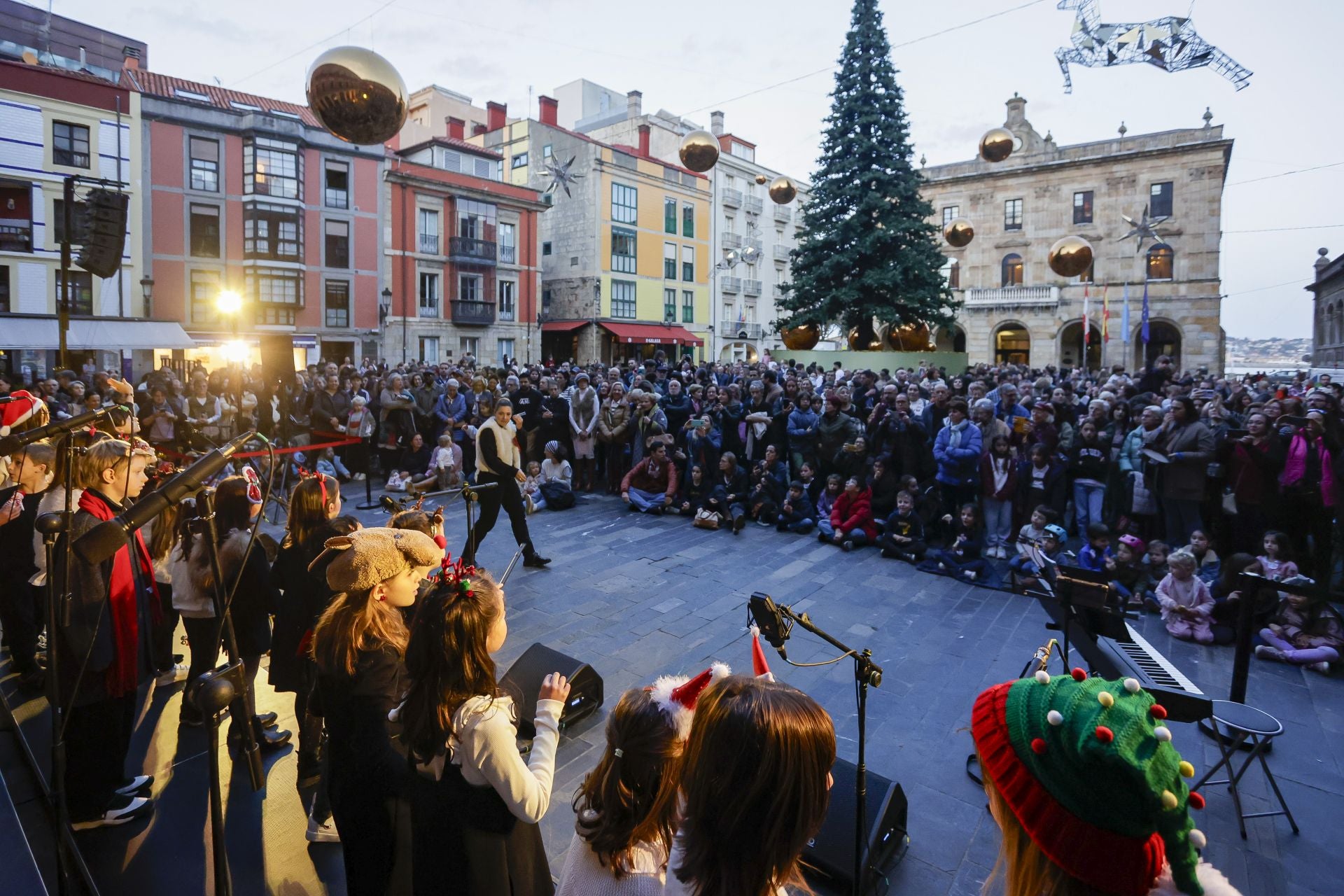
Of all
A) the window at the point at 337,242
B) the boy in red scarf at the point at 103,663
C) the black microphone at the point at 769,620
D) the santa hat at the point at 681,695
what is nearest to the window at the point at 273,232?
the window at the point at 337,242

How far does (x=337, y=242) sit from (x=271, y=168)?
11.1 ft

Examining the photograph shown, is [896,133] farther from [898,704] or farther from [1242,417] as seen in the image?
[898,704]

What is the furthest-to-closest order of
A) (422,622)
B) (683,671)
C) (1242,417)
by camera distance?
(1242,417) → (683,671) → (422,622)

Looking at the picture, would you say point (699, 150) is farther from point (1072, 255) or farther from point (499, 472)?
point (499, 472)

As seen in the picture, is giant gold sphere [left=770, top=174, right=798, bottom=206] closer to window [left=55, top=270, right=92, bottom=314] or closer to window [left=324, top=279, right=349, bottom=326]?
window [left=324, top=279, right=349, bottom=326]

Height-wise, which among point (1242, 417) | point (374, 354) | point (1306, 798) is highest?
point (374, 354)

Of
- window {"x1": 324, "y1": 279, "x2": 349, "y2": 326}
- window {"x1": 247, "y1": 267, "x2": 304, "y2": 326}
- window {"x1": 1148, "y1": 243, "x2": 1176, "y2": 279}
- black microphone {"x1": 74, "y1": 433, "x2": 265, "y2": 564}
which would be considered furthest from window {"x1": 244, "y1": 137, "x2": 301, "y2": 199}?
window {"x1": 1148, "y1": 243, "x2": 1176, "y2": 279}

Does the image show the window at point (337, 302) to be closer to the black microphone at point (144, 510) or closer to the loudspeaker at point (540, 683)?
the loudspeaker at point (540, 683)

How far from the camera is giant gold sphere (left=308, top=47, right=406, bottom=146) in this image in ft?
15.9

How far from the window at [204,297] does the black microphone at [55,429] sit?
27.3 meters

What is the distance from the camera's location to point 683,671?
5102 millimetres

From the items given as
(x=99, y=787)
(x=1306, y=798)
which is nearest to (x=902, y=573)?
(x=1306, y=798)

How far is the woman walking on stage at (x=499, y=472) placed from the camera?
23.6 ft

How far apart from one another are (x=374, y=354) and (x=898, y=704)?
29180mm
